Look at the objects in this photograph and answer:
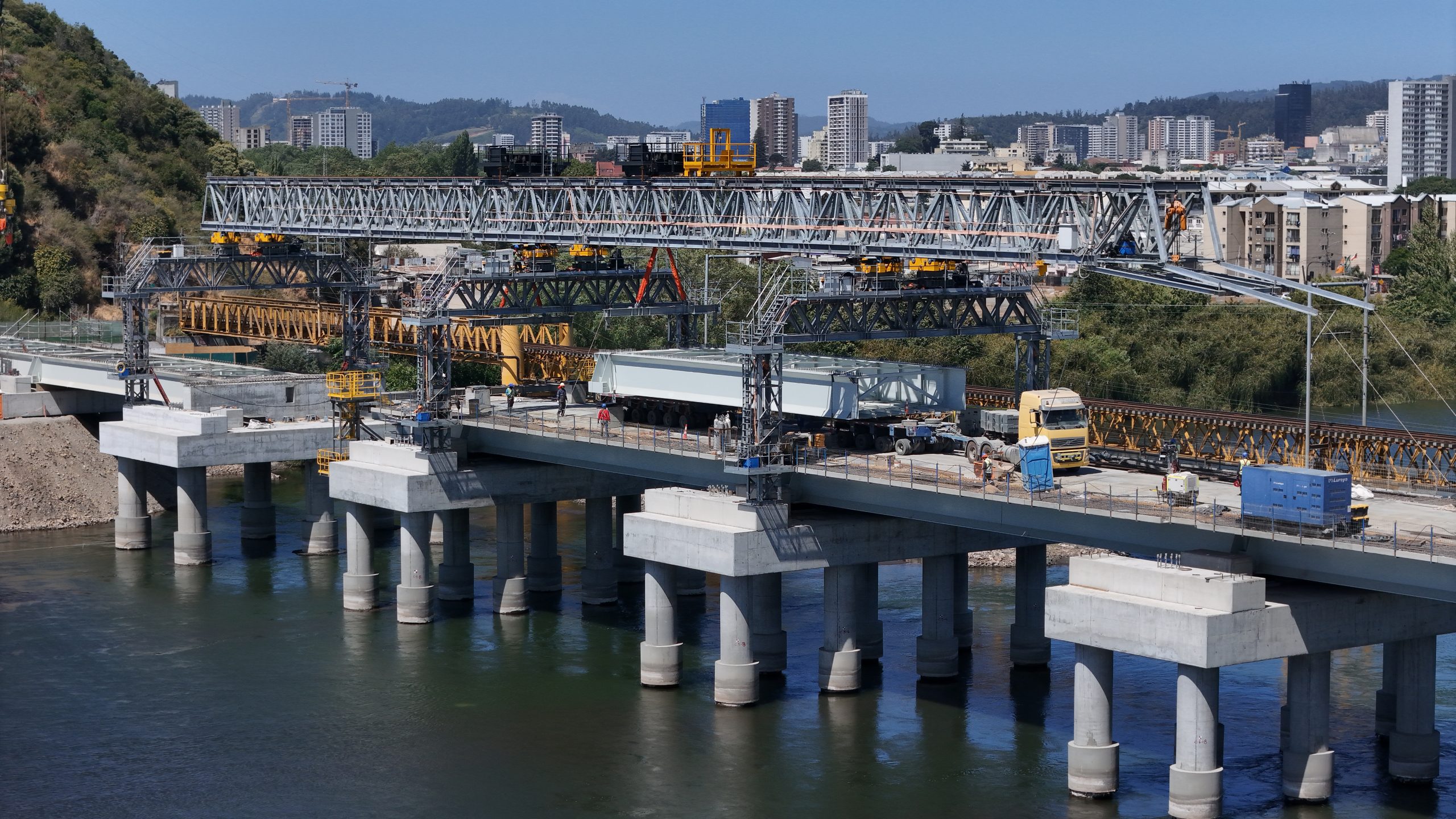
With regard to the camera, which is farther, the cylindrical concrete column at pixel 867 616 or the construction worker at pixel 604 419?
the construction worker at pixel 604 419

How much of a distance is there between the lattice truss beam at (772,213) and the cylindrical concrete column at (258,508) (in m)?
12.8

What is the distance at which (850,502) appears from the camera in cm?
6194

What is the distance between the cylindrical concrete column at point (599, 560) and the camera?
77.2m

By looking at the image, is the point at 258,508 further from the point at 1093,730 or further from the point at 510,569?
the point at 1093,730

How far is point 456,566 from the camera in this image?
78.6 metres

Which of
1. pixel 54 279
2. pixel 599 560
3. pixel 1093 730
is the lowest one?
pixel 1093 730

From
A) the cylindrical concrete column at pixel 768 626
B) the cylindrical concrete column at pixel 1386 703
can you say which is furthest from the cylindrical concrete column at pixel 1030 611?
the cylindrical concrete column at pixel 1386 703

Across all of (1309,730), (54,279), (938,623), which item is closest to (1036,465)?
(938,623)

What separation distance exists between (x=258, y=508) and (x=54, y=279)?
6153 centimetres

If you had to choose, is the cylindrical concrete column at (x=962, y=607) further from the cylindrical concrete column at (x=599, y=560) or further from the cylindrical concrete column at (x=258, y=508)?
the cylindrical concrete column at (x=258, y=508)

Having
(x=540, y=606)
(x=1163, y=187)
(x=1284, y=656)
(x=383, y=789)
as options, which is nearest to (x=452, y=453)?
(x=540, y=606)

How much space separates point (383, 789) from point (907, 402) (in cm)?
2404

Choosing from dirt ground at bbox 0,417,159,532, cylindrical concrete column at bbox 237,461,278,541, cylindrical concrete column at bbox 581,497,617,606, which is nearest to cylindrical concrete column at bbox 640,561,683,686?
cylindrical concrete column at bbox 581,497,617,606

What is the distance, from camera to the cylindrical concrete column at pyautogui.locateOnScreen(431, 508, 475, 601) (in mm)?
78125
